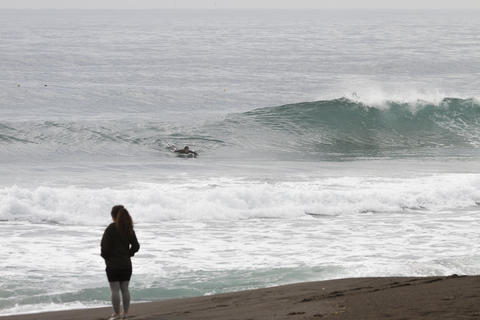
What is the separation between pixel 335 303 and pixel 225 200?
34.0ft

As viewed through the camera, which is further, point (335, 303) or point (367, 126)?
point (367, 126)

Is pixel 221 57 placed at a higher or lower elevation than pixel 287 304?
higher

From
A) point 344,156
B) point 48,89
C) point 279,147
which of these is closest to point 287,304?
point 344,156

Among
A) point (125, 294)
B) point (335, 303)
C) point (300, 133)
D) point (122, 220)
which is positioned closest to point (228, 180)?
point (300, 133)

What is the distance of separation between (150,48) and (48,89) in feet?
124

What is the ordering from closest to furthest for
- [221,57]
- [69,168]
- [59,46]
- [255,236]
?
[255,236] < [69,168] < [221,57] < [59,46]

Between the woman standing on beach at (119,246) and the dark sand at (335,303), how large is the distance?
63 cm

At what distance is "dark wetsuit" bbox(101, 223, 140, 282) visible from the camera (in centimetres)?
909

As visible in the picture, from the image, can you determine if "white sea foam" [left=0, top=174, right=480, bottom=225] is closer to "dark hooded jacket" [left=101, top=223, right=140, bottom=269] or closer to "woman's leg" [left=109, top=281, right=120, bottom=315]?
"woman's leg" [left=109, top=281, right=120, bottom=315]

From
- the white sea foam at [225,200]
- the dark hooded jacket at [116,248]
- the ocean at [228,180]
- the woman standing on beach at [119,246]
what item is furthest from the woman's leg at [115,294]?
the white sea foam at [225,200]

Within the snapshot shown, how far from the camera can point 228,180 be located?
22750 mm

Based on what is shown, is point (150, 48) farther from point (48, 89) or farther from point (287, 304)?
point (287, 304)

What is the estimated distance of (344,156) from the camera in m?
28.8

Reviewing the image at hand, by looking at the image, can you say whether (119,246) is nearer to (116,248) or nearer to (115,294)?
(116,248)
